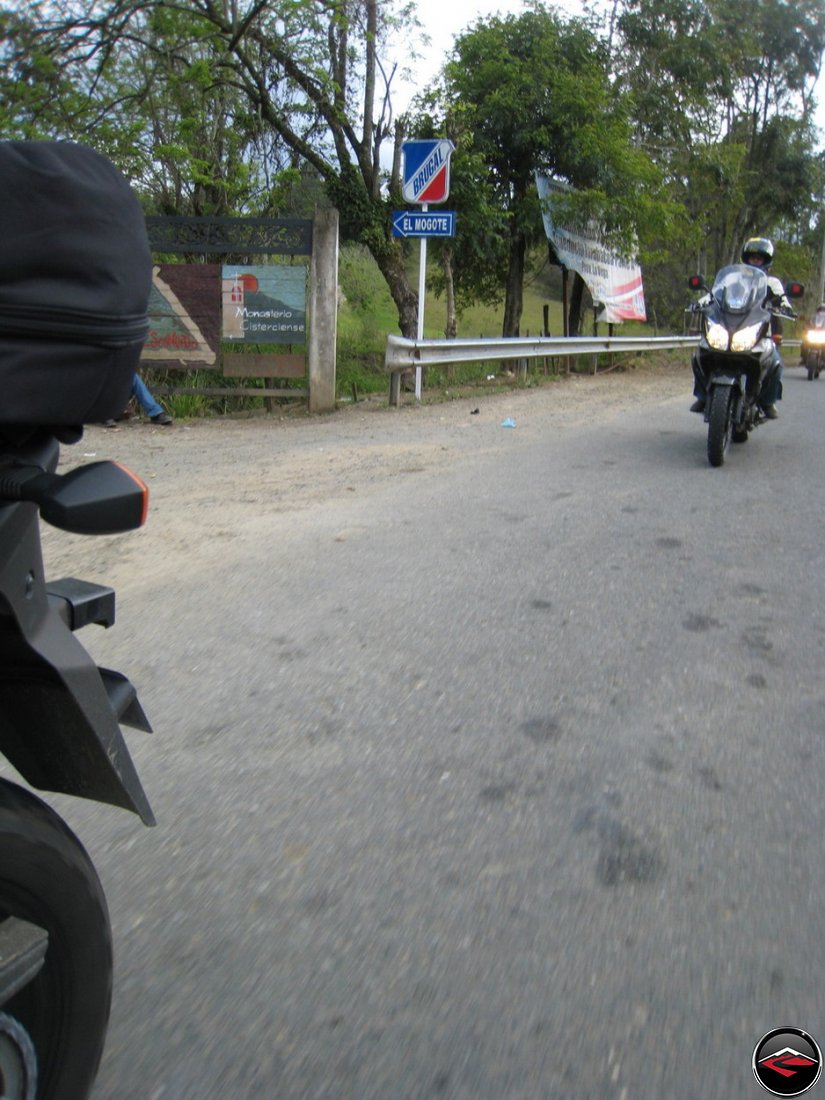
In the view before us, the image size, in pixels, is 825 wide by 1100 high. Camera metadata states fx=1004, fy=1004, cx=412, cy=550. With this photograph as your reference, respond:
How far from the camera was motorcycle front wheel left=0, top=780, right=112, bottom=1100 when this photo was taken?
4.72 feet

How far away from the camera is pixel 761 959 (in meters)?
2.26

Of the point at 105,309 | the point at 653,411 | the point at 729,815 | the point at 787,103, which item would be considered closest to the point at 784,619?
the point at 729,815

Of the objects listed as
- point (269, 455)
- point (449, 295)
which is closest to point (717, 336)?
point (269, 455)

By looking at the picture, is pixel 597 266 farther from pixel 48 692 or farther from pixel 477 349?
pixel 48 692

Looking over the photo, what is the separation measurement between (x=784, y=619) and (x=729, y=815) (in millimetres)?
1877

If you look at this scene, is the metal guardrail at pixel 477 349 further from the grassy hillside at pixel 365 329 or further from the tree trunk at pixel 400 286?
the tree trunk at pixel 400 286

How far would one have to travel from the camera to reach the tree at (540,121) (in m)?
17.2

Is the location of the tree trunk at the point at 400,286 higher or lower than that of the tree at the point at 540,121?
lower

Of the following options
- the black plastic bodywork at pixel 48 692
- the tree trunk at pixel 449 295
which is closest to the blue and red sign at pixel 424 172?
the tree trunk at pixel 449 295

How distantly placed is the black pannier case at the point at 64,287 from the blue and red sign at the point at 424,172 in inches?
453

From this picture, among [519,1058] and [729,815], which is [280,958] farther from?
[729,815]

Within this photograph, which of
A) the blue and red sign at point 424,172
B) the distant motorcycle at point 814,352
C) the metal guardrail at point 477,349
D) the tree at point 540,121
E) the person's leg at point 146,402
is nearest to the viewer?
the person's leg at point 146,402

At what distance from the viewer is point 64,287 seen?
4.96ft

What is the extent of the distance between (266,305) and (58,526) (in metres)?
10.6
